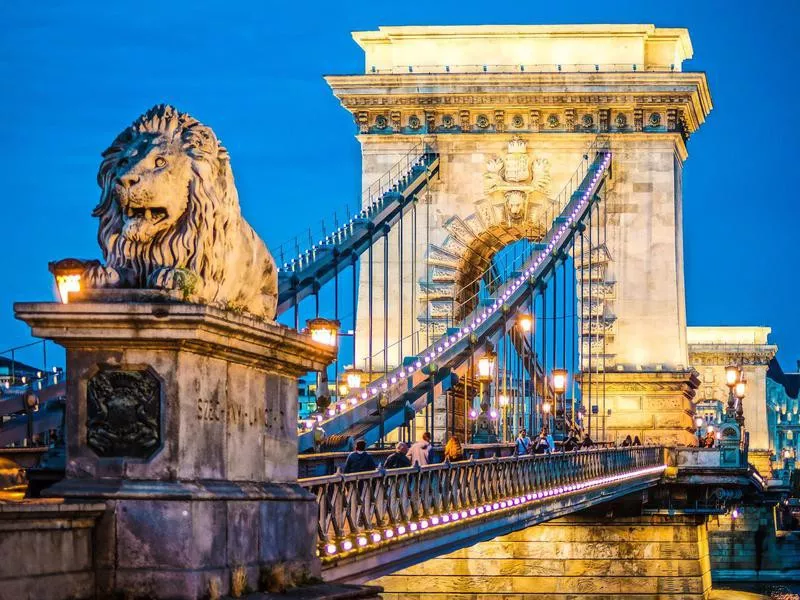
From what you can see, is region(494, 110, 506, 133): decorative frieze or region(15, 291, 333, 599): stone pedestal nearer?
region(15, 291, 333, 599): stone pedestal

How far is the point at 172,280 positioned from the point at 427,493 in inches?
527

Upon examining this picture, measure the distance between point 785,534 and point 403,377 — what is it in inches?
2610

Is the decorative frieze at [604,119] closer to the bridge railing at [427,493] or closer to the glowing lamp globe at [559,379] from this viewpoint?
the glowing lamp globe at [559,379]

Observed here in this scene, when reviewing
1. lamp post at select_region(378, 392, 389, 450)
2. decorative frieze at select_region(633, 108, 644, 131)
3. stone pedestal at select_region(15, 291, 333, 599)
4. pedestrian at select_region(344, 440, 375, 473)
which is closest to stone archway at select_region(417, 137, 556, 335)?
decorative frieze at select_region(633, 108, 644, 131)

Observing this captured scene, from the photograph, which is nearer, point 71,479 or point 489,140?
point 71,479

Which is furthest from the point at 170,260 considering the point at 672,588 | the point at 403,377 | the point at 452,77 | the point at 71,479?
the point at 452,77

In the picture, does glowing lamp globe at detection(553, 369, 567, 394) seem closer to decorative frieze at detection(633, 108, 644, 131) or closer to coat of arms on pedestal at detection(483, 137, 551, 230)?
coat of arms on pedestal at detection(483, 137, 551, 230)

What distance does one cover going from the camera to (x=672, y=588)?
2226 inches

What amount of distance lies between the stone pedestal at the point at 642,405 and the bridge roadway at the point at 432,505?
2096 centimetres

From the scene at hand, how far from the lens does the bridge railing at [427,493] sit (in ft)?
63.8

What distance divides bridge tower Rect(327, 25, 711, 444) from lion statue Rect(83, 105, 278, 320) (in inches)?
1970

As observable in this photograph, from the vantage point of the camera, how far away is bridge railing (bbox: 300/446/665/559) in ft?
63.8

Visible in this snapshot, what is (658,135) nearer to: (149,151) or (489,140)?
(489,140)

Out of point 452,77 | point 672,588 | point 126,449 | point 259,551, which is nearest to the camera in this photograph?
point 126,449
